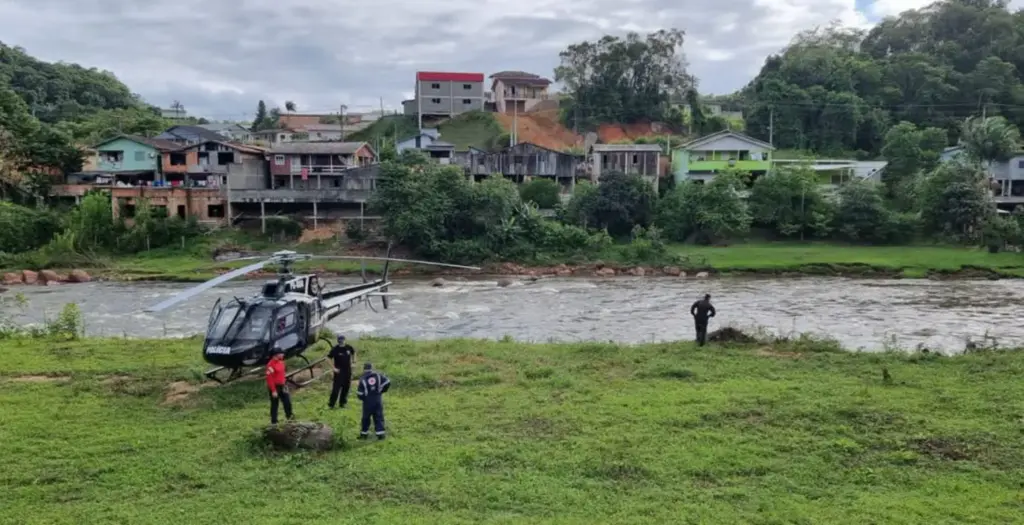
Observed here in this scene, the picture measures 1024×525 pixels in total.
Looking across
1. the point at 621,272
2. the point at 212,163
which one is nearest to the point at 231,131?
the point at 212,163

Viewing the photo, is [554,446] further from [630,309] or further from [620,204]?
[620,204]

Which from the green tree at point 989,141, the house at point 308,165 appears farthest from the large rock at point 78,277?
the green tree at point 989,141

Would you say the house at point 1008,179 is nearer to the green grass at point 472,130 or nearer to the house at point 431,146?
the house at point 431,146

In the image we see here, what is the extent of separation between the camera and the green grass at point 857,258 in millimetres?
37531

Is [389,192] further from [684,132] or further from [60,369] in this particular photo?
[684,132]

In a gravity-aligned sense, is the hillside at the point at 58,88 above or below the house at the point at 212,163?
above

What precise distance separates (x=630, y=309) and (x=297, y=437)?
19.2 meters

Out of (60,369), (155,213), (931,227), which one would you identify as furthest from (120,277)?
(931,227)

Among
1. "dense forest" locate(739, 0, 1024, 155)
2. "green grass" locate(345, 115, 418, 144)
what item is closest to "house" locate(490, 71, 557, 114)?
"green grass" locate(345, 115, 418, 144)

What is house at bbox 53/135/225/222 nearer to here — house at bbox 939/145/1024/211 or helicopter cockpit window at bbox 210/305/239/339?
helicopter cockpit window at bbox 210/305/239/339

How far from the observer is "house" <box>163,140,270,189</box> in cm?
4959

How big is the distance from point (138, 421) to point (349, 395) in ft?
10.8

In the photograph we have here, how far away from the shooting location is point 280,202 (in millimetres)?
46781

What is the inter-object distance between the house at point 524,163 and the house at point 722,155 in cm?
809
